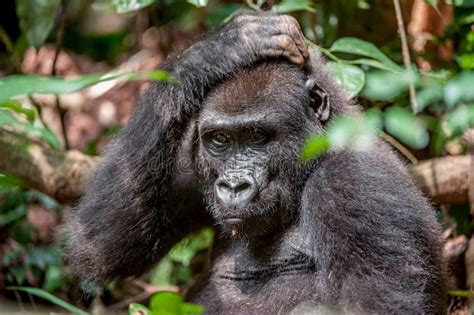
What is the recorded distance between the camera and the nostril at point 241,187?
4.60 meters

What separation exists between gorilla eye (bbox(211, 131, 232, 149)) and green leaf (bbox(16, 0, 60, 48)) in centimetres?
237

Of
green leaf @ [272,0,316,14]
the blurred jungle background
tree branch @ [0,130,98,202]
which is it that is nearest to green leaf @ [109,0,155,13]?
the blurred jungle background

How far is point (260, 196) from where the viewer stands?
469 cm

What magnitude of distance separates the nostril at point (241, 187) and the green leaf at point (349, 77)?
1.14 m

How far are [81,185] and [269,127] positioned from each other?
2205 mm

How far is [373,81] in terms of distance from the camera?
299cm

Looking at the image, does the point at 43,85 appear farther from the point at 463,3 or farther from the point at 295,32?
the point at 463,3

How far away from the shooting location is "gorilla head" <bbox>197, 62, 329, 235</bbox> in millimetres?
4742

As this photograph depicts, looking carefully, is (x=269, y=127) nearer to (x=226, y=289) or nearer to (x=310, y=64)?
(x=310, y=64)

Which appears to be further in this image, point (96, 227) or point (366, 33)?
point (366, 33)

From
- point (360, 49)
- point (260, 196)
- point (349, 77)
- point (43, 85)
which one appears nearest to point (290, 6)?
point (360, 49)

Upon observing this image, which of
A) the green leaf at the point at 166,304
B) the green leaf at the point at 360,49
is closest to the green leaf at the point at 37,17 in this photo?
the green leaf at the point at 360,49

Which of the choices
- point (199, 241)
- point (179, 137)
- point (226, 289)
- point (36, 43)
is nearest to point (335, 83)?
point (179, 137)

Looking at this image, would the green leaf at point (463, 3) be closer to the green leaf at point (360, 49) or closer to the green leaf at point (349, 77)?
the green leaf at point (360, 49)
